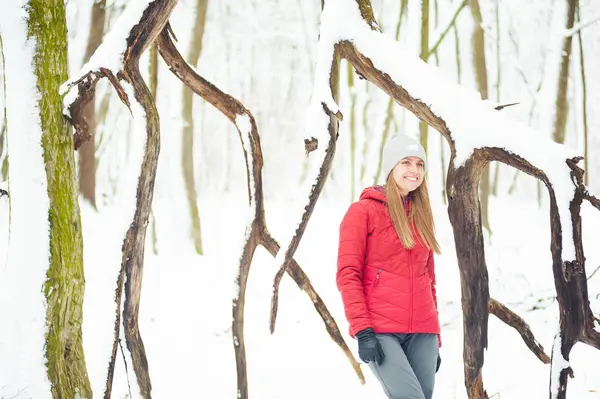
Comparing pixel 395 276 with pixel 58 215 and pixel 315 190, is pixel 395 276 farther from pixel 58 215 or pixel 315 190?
pixel 58 215

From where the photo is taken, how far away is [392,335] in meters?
2.94

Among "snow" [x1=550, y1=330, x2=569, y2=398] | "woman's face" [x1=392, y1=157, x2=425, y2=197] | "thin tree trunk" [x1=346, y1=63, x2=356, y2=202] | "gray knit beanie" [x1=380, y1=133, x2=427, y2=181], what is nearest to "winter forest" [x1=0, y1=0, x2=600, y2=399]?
"snow" [x1=550, y1=330, x2=569, y2=398]

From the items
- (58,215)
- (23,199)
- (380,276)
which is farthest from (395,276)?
(23,199)

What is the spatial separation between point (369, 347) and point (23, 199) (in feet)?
6.62

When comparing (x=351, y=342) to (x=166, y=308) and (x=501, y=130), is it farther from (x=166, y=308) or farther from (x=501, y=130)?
(x=501, y=130)

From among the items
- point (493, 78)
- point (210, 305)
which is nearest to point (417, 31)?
point (210, 305)

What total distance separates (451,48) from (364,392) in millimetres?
15317

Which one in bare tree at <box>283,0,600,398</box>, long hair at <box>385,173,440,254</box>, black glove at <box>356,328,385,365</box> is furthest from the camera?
long hair at <box>385,173,440,254</box>

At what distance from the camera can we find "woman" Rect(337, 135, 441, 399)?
2.84m

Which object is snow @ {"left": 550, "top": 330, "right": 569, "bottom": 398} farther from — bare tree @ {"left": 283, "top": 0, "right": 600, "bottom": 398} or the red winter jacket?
the red winter jacket

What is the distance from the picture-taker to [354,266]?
2928 mm

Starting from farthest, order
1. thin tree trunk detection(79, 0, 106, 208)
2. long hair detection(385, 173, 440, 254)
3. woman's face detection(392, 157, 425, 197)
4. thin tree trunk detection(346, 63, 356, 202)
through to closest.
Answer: thin tree trunk detection(346, 63, 356, 202)
thin tree trunk detection(79, 0, 106, 208)
woman's face detection(392, 157, 425, 197)
long hair detection(385, 173, 440, 254)

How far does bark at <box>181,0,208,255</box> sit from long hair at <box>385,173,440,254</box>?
7439 mm

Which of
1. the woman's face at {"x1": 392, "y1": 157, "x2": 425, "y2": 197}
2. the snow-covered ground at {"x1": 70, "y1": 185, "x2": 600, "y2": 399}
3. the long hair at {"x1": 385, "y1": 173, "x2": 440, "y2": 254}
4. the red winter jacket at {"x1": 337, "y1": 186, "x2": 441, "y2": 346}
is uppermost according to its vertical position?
the woman's face at {"x1": 392, "y1": 157, "x2": 425, "y2": 197}
